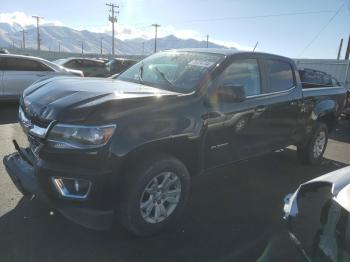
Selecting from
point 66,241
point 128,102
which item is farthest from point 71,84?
point 66,241

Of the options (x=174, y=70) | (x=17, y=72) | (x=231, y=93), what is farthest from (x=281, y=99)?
(x=17, y=72)

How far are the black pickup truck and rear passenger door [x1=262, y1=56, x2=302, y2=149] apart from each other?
1.1 inches

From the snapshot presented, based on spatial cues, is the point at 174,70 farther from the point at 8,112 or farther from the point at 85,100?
the point at 8,112

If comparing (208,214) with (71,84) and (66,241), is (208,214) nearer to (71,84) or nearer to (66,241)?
(66,241)

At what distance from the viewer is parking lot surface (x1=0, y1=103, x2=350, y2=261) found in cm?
311

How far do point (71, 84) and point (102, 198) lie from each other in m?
1.33

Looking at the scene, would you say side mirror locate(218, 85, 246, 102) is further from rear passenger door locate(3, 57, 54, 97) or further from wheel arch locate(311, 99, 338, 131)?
rear passenger door locate(3, 57, 54, 97)

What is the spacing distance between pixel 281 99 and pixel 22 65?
7.90 m

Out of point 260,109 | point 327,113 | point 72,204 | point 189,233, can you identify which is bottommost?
point 189,233

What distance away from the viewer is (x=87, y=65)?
58.2 ft

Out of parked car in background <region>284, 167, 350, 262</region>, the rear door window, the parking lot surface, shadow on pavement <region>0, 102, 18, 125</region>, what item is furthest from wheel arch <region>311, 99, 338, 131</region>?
shadow on pavement <region>0, 102, 18, 125</region>

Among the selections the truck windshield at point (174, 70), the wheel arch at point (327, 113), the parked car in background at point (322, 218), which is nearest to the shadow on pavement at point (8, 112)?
the truck windshield at point (174, 70)

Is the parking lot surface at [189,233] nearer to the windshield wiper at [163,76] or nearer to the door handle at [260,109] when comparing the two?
the door handle at [260,109]

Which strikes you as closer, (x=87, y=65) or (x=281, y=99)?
(x=281, y=99)
